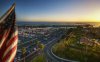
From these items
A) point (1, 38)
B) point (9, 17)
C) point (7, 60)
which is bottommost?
point (7, 60)

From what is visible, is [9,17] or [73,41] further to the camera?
[73,41]

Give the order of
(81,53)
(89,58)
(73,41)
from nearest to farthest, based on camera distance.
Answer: (89,58) → (81,53) → (73,41)


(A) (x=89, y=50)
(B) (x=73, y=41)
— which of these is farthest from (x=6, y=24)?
A: (B) (x=73, y=41)

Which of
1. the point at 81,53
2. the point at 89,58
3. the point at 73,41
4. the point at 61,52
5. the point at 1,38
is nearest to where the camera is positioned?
the point at 1,38

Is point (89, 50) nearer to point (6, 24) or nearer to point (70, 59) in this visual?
point (70, 59)

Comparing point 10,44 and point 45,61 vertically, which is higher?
point 10,44

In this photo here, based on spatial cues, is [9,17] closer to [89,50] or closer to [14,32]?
[14,32]
